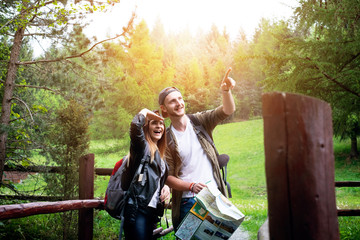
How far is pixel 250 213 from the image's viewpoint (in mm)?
6859

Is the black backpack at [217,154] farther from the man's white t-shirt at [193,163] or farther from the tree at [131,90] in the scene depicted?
the tree at [131,90]

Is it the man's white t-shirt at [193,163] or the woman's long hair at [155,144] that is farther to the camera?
the man's white t-shirt at [193,163]

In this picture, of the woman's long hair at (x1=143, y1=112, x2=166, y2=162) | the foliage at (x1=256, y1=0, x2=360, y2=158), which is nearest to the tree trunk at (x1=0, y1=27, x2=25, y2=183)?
the woman's long hair at (x1=143, y1=112, x2=166, y2=162)

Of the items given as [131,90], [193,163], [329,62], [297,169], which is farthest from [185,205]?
[131,90]

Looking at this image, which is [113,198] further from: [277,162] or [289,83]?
[289,83]

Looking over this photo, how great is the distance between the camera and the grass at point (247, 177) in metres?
5.67

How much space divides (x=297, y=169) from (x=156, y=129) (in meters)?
1.76

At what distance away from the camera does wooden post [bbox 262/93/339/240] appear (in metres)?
1.21

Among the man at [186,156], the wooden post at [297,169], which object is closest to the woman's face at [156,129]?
the man at [186,156]

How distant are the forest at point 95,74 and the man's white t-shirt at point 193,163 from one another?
1.60 m

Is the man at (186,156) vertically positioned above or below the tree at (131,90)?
below

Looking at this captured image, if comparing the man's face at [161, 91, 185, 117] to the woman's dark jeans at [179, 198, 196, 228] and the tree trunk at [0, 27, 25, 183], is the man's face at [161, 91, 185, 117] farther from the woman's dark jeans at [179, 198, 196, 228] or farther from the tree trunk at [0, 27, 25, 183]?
the tree trunk at [0, 27, 25, 183]

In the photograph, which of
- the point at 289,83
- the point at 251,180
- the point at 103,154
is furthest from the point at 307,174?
the point at 251,180

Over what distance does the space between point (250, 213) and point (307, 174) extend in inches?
238
